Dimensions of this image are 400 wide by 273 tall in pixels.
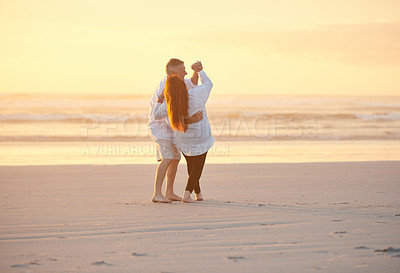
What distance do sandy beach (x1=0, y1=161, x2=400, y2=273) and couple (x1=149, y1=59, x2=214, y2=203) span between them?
0.40m

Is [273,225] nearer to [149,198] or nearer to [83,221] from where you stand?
[83,221]

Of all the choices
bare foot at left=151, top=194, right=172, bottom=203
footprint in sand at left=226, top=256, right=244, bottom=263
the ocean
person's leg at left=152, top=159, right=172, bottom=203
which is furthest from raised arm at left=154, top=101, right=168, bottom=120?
the ocean

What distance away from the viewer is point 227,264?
345 centimetres

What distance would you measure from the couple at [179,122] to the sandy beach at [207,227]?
1.32ft

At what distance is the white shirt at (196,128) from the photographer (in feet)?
18.7

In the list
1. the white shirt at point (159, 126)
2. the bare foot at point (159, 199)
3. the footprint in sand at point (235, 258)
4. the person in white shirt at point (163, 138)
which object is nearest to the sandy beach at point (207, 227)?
the footprint in sand at point (235, 258)

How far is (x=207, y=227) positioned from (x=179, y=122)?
4.85 ft

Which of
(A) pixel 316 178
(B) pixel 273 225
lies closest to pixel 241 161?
(A) pixel 316 178

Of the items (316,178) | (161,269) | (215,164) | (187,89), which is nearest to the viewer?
(161,269)

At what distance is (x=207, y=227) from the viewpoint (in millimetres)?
4535

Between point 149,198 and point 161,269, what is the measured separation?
10.3ft

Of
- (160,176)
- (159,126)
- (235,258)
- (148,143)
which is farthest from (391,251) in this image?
(148,143)

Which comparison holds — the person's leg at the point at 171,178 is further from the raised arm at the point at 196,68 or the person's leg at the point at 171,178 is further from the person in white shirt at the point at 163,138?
the raised arm at the point at 196,68

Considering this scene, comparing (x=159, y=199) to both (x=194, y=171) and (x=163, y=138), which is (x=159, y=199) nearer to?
(x=194, y=171)
